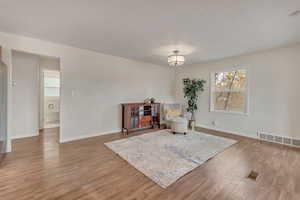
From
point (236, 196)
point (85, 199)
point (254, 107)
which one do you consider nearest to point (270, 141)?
point (254, 107)

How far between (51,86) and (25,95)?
1.75 metres

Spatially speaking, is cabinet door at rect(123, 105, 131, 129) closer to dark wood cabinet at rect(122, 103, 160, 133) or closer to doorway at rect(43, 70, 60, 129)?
dark wood cabinet at rect(122, 103, 160, 133)

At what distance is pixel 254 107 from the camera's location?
151 inches

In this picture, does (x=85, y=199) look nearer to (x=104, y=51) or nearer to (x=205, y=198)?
(x=205, y=198)

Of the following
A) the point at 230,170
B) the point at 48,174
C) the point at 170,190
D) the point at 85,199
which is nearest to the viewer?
the point at 85,199

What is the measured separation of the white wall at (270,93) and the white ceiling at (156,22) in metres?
0.49

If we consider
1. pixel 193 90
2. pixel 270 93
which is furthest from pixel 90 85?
pixel 270 93

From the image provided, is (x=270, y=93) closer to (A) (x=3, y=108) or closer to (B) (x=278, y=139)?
(B) (x=278, y=139)

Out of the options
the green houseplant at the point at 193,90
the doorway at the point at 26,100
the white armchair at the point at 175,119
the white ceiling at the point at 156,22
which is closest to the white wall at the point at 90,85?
the white ceiling at the point at 156,22

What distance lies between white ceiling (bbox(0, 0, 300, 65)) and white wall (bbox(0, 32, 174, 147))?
295mm

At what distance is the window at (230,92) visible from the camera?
414 centimetres

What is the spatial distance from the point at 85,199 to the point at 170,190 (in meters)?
1.03

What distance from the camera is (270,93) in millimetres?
3537

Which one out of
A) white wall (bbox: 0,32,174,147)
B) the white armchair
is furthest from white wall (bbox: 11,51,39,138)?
the white armchair
